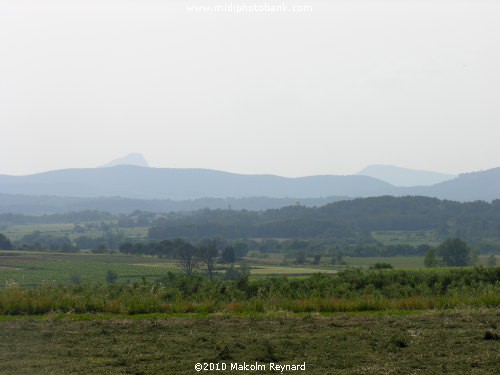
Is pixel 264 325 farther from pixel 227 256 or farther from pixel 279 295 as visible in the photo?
pixel 227 256

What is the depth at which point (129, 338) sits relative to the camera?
46.4ft

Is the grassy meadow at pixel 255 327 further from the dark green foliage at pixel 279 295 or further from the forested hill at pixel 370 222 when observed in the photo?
the forested hill at pixel 370 222

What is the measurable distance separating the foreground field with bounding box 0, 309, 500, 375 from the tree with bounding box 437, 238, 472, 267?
5324 cm

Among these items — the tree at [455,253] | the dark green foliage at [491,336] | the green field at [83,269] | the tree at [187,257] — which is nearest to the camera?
the dark green foliage at [491,336]

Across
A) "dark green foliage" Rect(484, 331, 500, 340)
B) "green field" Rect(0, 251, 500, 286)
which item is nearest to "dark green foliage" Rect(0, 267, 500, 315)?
"dark green foliage" Rect(484, 331, 500, 340)

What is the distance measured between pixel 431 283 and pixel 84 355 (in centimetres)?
1523

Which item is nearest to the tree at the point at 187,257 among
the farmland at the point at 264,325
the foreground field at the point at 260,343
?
the farmland at the point at 264,325

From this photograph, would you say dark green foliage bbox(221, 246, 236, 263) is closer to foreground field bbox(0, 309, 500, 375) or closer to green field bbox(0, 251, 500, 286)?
green field bbox(0, 251, 500, 286)

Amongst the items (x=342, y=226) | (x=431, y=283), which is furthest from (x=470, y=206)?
(x=431, y=283)

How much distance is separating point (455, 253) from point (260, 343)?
5967cm

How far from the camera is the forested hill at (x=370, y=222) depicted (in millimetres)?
150375

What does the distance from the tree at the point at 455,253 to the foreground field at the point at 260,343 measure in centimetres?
5324

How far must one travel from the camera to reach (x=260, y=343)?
1350cm

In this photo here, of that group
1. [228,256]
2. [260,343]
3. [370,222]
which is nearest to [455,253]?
[228,256]
